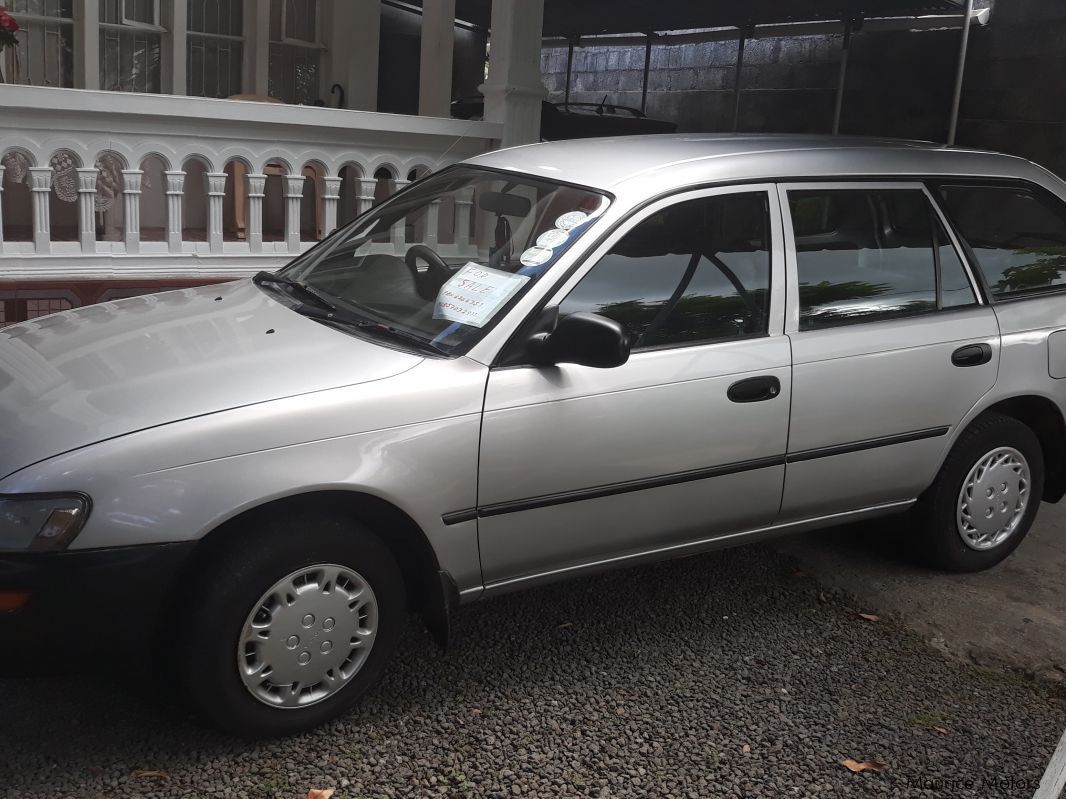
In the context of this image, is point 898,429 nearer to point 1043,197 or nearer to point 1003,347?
point 1003,347

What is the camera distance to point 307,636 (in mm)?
3066

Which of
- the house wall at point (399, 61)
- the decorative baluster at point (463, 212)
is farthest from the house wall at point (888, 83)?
the decorative baluster at point (463, 212)

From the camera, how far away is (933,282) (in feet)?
13.8

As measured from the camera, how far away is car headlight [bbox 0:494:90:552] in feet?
8.81

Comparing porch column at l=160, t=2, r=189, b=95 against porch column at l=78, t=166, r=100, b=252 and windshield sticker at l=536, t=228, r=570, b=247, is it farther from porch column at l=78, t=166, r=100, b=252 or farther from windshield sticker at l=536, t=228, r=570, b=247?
windshield sticker at l=536, t=228, r=570, b=247

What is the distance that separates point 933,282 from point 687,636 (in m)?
1.64

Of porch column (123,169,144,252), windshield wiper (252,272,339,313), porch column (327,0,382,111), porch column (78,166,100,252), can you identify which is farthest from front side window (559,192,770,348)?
porch column (327,0,382,111)

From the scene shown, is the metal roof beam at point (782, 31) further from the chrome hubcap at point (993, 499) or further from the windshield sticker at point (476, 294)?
the windshield sticker at point (476, 294)

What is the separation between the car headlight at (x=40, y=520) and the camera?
106 inches

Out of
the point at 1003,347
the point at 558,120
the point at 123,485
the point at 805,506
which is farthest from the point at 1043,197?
the point at 558,120

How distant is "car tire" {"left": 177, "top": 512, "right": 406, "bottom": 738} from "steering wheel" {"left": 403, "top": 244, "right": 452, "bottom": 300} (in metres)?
0.91

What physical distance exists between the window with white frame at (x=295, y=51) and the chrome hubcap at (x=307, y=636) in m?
7.86

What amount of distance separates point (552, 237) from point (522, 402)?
0.61 metres

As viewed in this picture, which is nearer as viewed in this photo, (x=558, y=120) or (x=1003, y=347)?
(x=1003, y=347)
